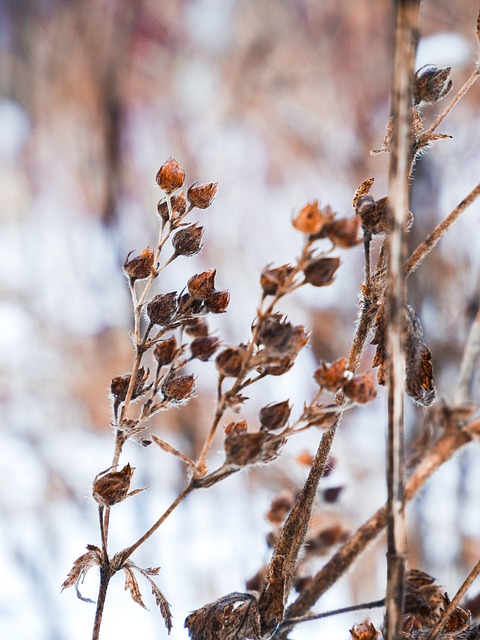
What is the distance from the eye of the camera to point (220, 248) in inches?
95.3

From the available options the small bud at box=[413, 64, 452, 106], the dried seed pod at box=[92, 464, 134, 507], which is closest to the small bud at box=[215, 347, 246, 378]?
the dried seed pod at box=[92, 464, 134, 507]

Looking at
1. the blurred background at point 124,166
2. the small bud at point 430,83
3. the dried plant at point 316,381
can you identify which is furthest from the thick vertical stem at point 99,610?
the blurred background at point 124,166

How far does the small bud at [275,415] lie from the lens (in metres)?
0.36

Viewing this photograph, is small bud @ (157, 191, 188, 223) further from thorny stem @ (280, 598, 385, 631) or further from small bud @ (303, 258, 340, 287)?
thorny stem @ (280, 598, 385, 631)

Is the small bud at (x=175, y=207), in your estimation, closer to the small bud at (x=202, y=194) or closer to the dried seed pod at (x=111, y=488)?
the small bud at (x=202, y=194)

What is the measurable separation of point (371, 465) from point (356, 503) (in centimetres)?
32

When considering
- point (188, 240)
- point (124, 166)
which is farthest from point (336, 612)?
point (124, 166)

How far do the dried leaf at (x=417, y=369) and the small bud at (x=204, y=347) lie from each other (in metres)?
0.14

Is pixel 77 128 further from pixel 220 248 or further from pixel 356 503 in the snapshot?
pixel 356 503

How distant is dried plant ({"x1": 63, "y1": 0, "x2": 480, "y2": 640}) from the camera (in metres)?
0.27

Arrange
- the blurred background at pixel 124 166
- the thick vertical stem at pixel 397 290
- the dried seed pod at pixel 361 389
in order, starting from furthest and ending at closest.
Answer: the blurred background at pixel 124 166 → the dried seed pod at pixel 361 389 → the thick vertical stem at pixel 397 290

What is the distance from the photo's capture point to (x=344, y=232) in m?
0.30

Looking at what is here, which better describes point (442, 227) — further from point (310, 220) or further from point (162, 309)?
point (162, 309)

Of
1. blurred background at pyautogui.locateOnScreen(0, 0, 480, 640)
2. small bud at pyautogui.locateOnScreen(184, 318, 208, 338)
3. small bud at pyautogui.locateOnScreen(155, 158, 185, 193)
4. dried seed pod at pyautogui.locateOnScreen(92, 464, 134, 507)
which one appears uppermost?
blurred background at pyautogui.locateOnScreen(0, 0, 480, 640)
